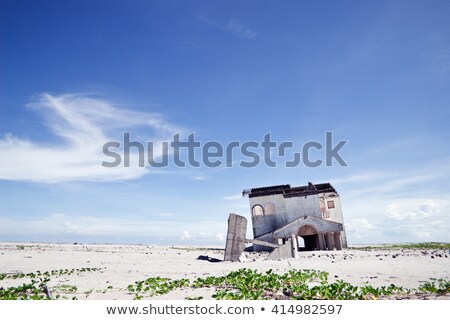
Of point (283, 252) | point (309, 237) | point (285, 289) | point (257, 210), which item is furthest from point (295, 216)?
point (285, 289)

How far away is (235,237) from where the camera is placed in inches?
692

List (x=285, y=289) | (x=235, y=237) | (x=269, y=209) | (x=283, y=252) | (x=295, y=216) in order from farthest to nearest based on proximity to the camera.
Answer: (x=269, y=209), (x=295, y=216), (x=283, y=252), (x=235, y=237), (x=285, y=289)

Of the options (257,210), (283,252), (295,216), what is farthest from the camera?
(257,210)

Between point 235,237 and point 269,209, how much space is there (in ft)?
73.6

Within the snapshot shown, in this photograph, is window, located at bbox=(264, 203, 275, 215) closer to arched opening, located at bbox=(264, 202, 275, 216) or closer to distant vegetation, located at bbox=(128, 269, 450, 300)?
arched opening, located at bbox=(264, 202, 275, 216)

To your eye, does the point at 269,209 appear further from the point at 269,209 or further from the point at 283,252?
the point at 283,252

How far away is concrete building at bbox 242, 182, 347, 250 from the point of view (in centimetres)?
3375

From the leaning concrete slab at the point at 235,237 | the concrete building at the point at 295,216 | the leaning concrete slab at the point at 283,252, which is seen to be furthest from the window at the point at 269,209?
the leaning concrete slab at the point at 235,237

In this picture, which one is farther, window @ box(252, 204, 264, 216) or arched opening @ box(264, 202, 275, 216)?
window @ box(252, 204, 264, 216)

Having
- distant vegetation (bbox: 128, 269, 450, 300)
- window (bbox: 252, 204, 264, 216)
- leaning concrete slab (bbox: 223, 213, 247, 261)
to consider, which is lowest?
distant vegetation (bbox: 128, 269, 450, 300)

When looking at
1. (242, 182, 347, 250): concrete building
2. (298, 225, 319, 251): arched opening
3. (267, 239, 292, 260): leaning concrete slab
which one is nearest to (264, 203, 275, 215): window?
(242, 182, 347, 250): concrete building

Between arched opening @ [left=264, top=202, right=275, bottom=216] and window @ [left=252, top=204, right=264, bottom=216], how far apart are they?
0.54m
